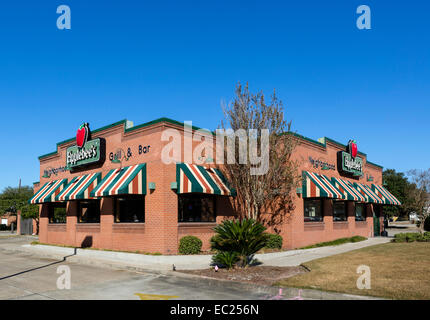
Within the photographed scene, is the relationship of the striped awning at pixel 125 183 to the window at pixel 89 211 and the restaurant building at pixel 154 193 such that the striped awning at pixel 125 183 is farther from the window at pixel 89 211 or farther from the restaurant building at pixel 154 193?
the window at pixel 89 211

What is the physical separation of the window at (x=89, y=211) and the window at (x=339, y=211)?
1649 centimetres

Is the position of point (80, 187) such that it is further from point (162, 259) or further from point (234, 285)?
point (234, 285)

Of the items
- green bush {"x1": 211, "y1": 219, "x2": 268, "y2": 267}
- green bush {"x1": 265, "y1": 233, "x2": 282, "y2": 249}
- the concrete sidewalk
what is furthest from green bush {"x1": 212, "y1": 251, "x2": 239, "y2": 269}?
green bush {"x1": 265, "y1": 233, "x2": 282, "y2": 249}

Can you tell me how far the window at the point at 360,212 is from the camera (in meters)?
31.5

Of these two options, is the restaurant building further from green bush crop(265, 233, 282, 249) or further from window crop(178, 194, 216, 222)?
A: green bush crop(265, 233, 282, 249)

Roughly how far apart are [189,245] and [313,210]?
9.45 meters

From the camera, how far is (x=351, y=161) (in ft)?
100

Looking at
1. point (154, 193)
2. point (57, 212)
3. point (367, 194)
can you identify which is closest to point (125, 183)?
point (154, 193)

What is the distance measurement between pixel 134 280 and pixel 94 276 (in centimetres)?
198

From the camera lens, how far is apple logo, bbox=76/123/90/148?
25.4 m

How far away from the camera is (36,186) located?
36.7 meters

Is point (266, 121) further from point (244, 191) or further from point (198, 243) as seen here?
point (198, 243)

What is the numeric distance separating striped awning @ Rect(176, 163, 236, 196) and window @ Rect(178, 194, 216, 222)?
46.9 inches
